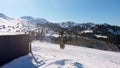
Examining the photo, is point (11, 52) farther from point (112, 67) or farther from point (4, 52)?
point (112, 67)

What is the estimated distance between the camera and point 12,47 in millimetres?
12797

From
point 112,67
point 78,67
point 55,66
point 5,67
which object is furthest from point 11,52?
point 112,67

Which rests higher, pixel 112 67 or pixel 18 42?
pixel 18 42

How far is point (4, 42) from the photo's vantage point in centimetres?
1184

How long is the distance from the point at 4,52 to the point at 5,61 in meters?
0.59

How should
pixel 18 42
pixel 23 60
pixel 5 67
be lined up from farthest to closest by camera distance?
pixel 18 42, pixel 23 60, pixel 5 67

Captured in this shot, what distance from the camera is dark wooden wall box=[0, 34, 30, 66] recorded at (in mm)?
11734

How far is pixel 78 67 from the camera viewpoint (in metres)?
11.7

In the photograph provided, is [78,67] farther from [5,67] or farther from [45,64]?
[5,67]

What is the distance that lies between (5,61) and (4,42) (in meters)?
1.23

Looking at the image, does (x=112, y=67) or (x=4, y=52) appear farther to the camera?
(x=112, y=67)

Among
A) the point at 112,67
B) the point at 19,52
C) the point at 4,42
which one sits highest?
the point at 4,42

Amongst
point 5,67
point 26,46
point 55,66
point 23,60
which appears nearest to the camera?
point 5,67

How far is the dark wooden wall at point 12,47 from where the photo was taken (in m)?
11.7
